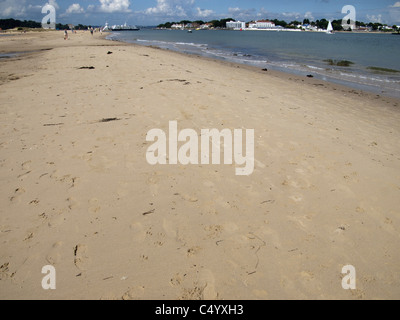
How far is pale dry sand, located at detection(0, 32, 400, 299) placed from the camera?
2289mm

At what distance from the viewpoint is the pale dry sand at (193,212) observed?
2.29 meters

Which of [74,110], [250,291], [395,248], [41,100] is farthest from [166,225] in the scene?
[41,100]

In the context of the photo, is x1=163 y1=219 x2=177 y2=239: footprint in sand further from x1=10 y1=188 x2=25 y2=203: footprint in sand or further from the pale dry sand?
x1=10 y1=188 x2=25 y2=203: footprint in sand

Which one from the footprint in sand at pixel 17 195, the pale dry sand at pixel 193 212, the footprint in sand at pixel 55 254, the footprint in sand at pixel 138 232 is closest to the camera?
the pale dry sand at pixel 193 212

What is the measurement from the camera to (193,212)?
3107mm

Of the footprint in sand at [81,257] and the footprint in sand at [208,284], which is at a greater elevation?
the footprint in sand at [81,257]

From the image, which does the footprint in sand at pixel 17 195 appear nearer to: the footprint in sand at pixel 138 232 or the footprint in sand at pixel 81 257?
the footprint in sand at pixel 81 257

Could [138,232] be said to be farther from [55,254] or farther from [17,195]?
[17,195]

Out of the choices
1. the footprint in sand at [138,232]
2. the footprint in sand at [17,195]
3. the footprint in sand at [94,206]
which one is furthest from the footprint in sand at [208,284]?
the footprint in sand at [17,195]

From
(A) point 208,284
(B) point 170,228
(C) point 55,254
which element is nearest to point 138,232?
(B) point 170,228

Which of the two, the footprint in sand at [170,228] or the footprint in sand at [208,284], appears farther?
the footprint in sand at [170,228]

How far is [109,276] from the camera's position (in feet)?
7.50
